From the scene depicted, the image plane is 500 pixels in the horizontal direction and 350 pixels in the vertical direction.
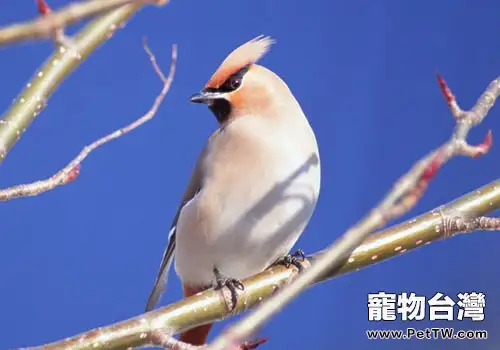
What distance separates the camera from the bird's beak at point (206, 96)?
1367mm

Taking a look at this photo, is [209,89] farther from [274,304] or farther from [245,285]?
[274,304]

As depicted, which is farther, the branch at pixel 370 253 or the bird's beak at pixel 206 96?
the bird's beak at pixel 206 96

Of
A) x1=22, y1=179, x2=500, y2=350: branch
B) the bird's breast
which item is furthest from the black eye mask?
x1=22, y1=179, x2=500, y2=350: branch

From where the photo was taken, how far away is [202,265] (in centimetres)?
130

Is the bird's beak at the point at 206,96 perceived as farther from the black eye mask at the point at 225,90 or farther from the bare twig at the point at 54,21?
the bare twig at the point at 54,21

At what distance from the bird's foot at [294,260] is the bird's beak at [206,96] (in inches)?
12.6

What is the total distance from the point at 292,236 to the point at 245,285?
0.25 metres

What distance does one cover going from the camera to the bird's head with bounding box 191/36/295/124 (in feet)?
4.50

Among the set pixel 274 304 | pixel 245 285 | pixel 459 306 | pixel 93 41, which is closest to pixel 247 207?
pixel 245 285

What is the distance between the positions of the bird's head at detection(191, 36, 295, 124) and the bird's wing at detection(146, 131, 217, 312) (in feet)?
0.19

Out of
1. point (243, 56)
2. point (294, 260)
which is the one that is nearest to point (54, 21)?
point (294, 260)

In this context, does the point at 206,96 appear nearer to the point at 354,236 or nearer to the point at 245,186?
the point at 245,186

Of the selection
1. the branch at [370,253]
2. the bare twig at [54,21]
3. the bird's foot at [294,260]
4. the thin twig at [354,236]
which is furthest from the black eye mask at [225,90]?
the bare twig at [54,21]

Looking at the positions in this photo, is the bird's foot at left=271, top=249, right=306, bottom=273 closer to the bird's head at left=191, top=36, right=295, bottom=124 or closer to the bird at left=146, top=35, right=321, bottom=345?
the bird at left=146, top=35, right=321, bottom=345
